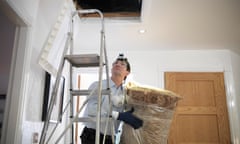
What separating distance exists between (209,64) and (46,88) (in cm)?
270

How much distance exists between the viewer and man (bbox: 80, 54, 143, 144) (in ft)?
5.00

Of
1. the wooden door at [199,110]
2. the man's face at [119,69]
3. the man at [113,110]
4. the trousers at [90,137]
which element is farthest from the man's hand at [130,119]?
the wooden door at [199,110]

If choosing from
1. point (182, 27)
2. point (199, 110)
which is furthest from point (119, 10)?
point (199, 110)

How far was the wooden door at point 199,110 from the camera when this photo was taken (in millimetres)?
3303

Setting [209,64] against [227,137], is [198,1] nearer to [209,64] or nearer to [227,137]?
[209,64]

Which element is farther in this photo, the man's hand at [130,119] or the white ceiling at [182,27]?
the white ceiling at [182,27]

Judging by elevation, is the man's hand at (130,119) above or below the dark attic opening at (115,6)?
below

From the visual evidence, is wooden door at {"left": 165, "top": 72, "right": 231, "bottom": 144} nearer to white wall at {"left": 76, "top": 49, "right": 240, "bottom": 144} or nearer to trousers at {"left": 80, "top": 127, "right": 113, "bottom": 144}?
white wall at {"left": 76, "top": 49, "right": 240, "bottom": 144}

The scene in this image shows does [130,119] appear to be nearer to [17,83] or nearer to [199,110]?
[17,83]

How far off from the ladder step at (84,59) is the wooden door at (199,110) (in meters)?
2.17

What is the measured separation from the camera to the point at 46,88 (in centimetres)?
194

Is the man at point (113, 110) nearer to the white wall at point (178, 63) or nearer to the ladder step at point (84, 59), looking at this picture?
the ladder step at point (84, 59)

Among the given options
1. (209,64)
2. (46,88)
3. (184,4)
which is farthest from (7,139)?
(209,64)

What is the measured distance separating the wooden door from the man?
1.74 meters
